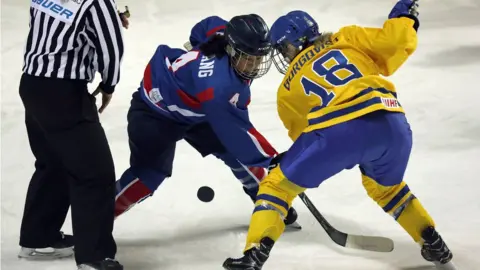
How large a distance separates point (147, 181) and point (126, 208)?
125 mm

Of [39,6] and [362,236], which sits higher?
[39,6]

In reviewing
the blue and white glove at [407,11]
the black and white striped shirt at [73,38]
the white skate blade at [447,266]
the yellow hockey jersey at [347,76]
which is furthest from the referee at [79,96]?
the white skate blade at [447,266]

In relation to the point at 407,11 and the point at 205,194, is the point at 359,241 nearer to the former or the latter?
the point at 205,194

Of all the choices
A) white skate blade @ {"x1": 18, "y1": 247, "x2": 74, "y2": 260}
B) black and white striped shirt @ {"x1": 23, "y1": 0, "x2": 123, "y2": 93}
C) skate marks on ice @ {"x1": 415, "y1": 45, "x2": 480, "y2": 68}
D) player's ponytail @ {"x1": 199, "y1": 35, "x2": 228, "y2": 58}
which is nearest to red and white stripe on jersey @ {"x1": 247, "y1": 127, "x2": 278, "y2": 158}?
player's ponytail @ {"x1": 199, "y1": 35, "x2": 228, "y2": 58}

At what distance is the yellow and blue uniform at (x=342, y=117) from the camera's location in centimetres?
199

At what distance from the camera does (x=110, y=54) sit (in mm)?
2047

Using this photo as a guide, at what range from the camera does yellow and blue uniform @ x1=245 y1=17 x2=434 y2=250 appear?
1.99m

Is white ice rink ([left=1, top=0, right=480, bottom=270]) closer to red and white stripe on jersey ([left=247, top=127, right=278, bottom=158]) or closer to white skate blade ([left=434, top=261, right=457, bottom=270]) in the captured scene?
white skate blade ([left=434, top=261, right=457, bottom=270])

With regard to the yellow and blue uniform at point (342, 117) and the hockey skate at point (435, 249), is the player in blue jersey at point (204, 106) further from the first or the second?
the hockey skate at point (435, 249)

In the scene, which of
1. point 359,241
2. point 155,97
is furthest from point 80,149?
point 359,241

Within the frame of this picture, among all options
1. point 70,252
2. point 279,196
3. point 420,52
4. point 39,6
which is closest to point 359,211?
point 279,196

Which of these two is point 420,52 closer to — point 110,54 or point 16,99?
point 16,99

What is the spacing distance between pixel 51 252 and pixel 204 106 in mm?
682

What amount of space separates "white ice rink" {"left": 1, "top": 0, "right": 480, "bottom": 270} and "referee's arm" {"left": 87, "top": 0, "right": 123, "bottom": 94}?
66 centimetres
